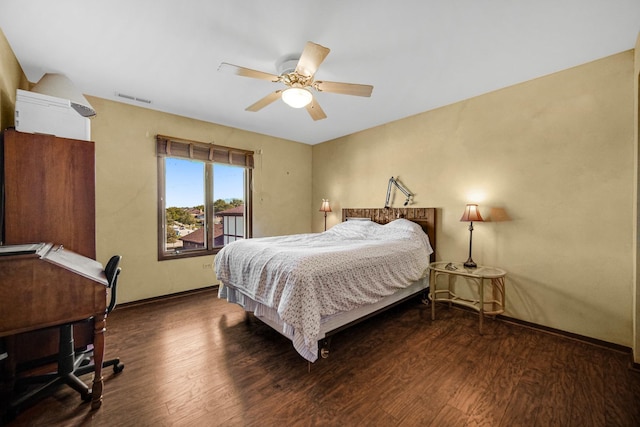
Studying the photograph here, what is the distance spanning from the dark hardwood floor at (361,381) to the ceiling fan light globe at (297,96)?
236 centimetres

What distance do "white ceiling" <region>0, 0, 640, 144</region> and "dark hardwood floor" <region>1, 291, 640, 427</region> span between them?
2796 mm

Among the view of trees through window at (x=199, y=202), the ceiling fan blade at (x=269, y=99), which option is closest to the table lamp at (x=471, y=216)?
the ceiling fan blade at (x=269, y=99)

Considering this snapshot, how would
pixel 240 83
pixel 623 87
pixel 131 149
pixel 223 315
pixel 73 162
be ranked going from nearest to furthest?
pixel 73 162, pixel 623 87, pixel 240 83, pixel 223 315, pixel 131 149

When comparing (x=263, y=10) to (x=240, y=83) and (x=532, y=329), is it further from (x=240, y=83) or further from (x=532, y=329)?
(x=532, y=329)

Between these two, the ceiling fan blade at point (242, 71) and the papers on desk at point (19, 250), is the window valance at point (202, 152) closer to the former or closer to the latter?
the ceiling fan blade at point (242, 71)

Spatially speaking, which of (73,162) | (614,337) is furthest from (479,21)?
(73,162)

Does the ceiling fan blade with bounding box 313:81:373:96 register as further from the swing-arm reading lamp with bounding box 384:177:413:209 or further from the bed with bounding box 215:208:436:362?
the swing-arm reading lamp with bounding box 384:177:413:209

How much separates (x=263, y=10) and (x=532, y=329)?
4.06 meters

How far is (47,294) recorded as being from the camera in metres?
1.52

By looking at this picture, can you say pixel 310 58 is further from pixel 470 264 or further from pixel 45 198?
pixel 470 264

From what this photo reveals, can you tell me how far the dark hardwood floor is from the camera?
5.25ft

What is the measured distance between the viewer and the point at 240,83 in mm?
2930

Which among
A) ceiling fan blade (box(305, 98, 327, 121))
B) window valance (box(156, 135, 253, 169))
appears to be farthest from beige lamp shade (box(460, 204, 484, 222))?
window valance (box(156, 135, 253, 169))

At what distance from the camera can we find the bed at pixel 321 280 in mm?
1994
